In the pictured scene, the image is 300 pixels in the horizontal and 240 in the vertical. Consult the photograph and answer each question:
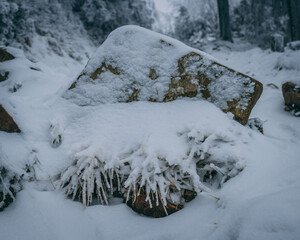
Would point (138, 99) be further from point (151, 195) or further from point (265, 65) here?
point (265, 65)

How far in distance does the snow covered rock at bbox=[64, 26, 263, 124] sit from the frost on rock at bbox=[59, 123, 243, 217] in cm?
58

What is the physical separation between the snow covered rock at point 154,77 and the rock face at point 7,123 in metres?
0.57

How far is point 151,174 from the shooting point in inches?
51.2

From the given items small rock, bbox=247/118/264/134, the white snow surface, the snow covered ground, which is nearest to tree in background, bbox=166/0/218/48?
the white snow surface

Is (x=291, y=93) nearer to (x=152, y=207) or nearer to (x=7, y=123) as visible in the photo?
(x=152, y=207)

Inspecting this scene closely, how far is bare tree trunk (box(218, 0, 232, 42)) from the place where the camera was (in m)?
7.14

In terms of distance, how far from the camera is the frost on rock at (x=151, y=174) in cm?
127

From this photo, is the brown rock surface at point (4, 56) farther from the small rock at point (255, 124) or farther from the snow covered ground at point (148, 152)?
the small rock at point (255, 124)

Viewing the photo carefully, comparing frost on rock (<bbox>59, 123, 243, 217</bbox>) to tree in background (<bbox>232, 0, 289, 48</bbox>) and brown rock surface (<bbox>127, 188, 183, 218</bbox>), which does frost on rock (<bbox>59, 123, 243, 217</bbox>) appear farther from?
tree in background (<bbox>232, 0, 289, 48</bbox>)

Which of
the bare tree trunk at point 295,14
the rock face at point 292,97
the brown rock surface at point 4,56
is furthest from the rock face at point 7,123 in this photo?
the bare tree trunk at point 295,14

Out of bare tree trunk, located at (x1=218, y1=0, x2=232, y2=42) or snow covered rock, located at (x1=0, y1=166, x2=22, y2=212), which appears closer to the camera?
snow covered rock, located at (x1=0, y1=166, x2=22, y2=212)

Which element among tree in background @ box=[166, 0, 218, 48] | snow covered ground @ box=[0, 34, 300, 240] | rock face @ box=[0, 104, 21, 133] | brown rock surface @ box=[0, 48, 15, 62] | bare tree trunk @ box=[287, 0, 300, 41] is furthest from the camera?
tree in background @ box=[166, 0, 218, 48]

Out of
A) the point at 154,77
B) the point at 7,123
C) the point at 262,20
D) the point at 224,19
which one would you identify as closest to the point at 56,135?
the point at 7,123

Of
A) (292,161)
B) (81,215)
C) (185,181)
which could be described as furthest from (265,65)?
(81,215)
